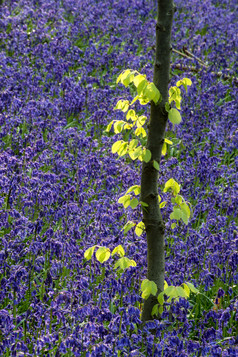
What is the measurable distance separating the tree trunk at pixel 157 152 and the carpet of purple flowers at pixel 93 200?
0.19 meters

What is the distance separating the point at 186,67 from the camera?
8.84 meters

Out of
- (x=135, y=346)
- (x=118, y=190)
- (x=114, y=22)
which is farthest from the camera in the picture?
(x=114, y=22)

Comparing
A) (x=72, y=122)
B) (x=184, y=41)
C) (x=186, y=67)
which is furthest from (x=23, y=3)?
(x=72, y=122)

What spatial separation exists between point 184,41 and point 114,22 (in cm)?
157

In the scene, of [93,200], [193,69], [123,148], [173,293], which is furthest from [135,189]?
[193,69]

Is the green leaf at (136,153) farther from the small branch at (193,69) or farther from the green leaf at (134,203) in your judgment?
the small branch at (193,69)

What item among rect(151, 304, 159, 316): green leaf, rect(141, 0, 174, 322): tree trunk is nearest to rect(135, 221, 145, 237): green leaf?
rect(141, 0, 174, 322): tree trunk

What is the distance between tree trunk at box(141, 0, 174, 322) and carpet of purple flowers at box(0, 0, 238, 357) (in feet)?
0.62

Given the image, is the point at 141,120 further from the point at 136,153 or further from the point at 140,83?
the point at 140,83

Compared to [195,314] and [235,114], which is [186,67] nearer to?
[235,114]

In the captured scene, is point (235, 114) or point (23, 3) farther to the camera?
point (23, 3)

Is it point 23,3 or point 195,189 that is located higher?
point 23,3

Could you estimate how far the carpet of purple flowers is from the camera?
3184 millimetres

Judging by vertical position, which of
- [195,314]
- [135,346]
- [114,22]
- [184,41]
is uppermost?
[114,22]
